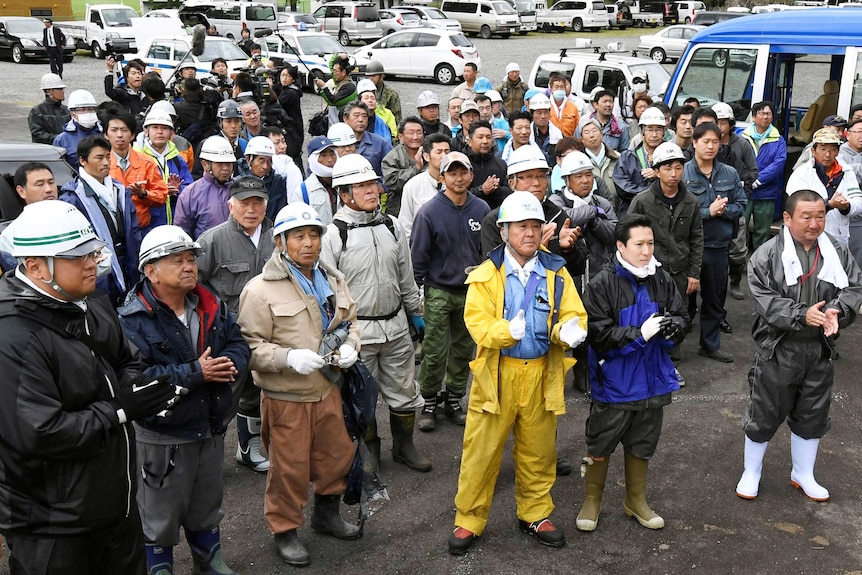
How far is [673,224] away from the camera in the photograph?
6.78 meters

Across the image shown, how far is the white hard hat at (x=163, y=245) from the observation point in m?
3.93

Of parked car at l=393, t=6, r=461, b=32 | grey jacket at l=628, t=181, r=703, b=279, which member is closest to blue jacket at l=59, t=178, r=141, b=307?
grey jacket at l=628, t=181, r=703, b=279

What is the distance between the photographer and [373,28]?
3409 centimetres

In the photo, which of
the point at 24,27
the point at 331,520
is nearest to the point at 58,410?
the point at 331,520

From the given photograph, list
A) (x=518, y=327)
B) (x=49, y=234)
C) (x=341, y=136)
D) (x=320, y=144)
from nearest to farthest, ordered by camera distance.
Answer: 1. (x=49, y=234)
2. (x=518, y=327)
3. (x=341, y=136)
4. (x=320, y=144)

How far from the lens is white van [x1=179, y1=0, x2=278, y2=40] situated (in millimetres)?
32219

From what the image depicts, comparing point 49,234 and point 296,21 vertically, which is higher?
point 296,21

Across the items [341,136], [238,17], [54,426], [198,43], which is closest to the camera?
[54,426]

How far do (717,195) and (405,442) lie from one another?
12.2 ft

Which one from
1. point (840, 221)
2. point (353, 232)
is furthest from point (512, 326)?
point (840, 221)

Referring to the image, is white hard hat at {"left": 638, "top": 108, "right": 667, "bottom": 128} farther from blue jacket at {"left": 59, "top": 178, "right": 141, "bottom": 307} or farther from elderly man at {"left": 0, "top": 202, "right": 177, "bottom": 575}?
elderly man at {"left": 0, "top": 202, "right": 177, "bottom": 575}

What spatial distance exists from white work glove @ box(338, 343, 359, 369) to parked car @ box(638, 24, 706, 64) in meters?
26.5

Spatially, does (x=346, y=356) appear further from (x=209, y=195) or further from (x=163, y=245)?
(x=209, y=195)

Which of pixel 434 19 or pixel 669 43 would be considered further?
pixel 434 19
